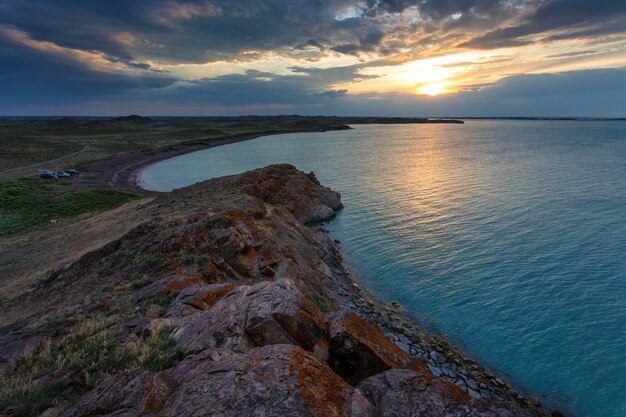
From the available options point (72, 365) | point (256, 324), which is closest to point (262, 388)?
point (256, 324)

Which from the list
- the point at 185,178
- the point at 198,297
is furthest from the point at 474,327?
the point at 185,178

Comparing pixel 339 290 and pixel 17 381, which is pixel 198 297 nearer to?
pixel 17 381

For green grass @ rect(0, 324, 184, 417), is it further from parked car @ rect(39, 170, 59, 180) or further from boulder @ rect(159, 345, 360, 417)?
parked car @ rect(39, 170, 59, 180)

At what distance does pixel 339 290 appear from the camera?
24531 millimetres

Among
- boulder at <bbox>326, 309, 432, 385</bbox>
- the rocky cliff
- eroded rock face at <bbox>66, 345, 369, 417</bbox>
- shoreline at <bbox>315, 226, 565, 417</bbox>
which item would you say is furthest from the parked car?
boulder at <bbox>326, 309, 432, 385</bbox>

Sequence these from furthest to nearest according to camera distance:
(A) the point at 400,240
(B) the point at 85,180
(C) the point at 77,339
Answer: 1. (B) the point at 85,180
2. (A) the point at 400,240
3. (C) the point at 77,339

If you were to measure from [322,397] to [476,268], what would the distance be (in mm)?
24687

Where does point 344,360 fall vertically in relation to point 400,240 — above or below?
above

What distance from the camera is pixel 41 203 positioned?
50219 mm

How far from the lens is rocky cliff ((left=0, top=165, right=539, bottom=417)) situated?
6.80 m

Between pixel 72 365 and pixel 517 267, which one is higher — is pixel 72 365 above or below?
above

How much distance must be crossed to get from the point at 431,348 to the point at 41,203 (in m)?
56.8

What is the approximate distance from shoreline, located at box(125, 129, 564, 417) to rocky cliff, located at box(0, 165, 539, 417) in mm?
159

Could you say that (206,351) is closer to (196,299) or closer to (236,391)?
(236,391)
